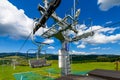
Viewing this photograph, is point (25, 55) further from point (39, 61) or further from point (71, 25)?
point (71, 25)

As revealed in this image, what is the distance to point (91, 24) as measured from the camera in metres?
24.5

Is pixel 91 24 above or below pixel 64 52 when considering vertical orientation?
above

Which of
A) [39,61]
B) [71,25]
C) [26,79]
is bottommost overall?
[26,79]

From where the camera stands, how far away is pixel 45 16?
984 cm

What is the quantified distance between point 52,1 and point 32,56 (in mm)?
13318

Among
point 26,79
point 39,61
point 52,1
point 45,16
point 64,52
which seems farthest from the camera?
point 26,79

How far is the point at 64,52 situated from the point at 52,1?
19.8 metres

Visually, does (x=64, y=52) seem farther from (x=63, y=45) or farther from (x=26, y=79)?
(x=26, y=79)

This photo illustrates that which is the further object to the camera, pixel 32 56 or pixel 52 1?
pixel 32 56

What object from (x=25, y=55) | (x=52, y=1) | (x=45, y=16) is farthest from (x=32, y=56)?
(x=52, y=1)

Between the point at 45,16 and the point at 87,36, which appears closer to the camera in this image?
the point at 45,16

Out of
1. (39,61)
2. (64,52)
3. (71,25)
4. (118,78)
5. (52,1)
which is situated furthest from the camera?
(64,52)

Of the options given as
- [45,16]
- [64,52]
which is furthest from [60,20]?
[45,16]

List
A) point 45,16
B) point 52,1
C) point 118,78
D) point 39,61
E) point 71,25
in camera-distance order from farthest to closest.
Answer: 1. point 71,25
2. point 39,61
3. point 118,78
4. point 45,16
5. point 52,1
